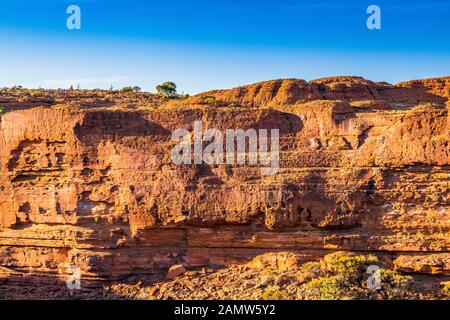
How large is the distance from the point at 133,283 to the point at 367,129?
35.9ft

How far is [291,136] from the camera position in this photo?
23062 mm

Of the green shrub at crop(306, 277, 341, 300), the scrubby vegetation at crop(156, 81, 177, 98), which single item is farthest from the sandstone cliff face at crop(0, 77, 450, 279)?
the scrubby vegetation at crop(156, 81, 177, 98)

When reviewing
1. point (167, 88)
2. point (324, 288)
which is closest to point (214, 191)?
point (324, 288)

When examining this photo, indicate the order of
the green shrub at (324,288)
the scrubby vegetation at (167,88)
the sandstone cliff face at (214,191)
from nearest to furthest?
the green shrub at (324,288) < the sandstone cliff face at (214,191) < the scrubby vegetation at (167,88)

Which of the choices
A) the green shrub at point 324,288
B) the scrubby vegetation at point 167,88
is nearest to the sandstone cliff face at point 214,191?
the green shrub at point 324,288

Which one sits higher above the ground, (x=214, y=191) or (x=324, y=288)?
(x=214, y=191)

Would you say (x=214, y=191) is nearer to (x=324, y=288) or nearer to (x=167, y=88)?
(x=324, y=288)

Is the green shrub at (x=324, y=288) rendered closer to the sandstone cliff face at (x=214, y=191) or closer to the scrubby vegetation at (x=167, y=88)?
the sandstone cliff face at (x=214, y=191)

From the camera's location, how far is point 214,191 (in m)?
22.2

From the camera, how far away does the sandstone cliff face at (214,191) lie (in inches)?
835

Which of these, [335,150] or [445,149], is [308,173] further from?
[445,149]

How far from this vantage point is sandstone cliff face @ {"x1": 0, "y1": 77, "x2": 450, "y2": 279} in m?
21.2

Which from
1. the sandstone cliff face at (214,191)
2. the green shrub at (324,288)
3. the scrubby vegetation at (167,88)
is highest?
the scrubby vegetation at (167,88)
